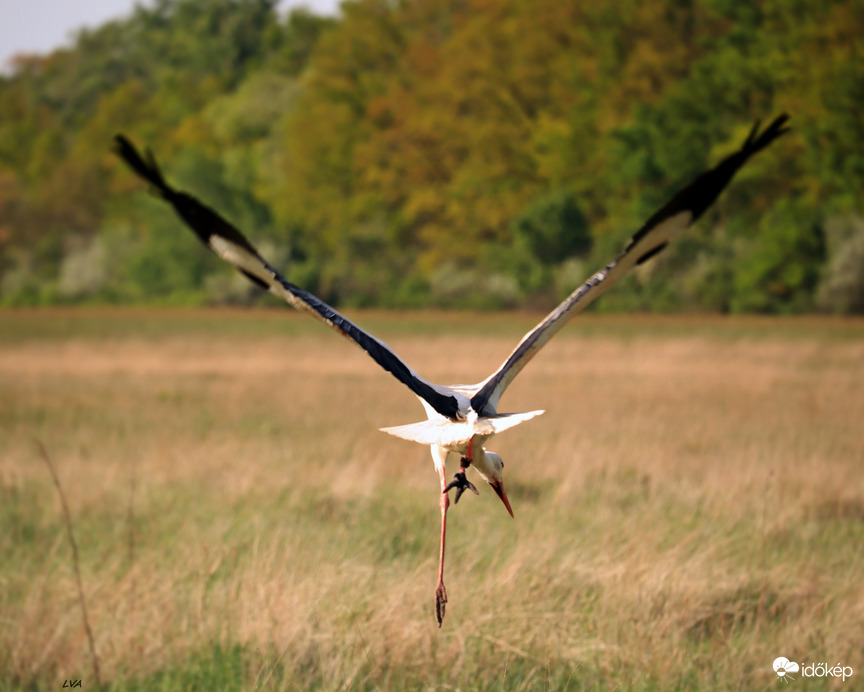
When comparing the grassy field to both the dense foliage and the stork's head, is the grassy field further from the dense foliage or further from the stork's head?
the dense foliage

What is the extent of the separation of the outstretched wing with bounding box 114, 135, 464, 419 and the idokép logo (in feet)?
7.00

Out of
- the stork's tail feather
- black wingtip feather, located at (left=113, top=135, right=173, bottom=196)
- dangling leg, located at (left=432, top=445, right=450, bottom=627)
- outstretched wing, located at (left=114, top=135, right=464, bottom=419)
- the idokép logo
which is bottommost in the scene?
the idokép logo

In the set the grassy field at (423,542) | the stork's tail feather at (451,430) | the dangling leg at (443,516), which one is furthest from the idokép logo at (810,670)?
the stork's tail feather at (451,430)

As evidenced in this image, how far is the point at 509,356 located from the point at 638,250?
0.71m

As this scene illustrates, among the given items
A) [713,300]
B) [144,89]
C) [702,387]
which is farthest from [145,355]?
[144,89]

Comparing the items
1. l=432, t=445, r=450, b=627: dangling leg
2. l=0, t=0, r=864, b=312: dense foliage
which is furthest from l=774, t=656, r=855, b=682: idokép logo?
l=0, t=0, r=864, b=312: dense foliage

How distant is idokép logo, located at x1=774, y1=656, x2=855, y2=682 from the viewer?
561 centimetres

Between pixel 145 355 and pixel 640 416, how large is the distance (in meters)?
12.4

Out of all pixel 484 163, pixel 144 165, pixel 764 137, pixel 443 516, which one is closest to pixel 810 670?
pixel 443 516

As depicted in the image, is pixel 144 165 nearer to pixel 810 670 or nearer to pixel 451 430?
pixel 451 430

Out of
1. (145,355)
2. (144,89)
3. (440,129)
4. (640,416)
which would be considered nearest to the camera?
(640,416)

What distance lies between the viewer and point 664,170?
33875mm

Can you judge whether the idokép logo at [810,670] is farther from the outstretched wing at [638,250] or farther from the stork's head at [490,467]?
the outstretched wing at [638,250]

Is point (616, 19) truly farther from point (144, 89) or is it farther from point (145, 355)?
point (144, 89)
